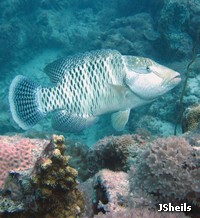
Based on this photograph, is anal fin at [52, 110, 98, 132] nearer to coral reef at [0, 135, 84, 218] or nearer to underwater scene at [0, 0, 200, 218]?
underwater scene at [0, 0, 200, 218]

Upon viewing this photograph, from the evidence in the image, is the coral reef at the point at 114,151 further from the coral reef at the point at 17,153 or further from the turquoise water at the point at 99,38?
the turquoise water at the point at 99,38

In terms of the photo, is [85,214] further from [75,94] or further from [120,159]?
[75,94]

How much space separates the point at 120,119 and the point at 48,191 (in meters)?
2.62

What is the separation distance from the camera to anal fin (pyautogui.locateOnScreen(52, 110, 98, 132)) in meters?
4.44

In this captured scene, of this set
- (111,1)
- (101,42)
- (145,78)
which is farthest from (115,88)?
(111,1)

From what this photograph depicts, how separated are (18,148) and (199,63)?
573cm

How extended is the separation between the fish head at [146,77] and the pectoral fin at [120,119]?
1.34 feet

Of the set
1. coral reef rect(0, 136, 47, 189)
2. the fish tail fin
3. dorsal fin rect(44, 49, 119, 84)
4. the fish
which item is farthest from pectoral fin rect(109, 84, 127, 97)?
coral reef rect(0, 136, 47, 189)

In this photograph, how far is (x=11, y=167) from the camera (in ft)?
11.6

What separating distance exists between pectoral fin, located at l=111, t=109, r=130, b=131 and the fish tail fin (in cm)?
121

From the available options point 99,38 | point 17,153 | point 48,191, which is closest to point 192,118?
point 17,153

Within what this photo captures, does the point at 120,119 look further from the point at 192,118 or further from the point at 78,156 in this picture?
the point at 78,156

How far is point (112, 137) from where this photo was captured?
437cm

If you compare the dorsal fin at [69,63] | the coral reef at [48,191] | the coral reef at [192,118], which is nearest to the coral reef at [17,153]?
the coral reef at [48,191]
